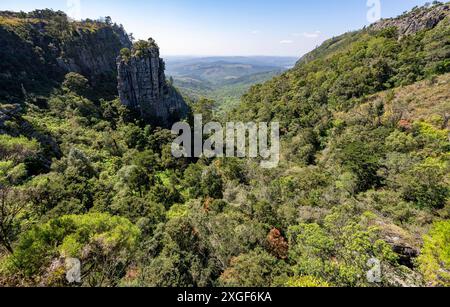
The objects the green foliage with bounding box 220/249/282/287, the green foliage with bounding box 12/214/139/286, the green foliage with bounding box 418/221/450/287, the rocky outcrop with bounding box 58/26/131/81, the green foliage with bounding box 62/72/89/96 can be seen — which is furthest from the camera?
the rocky outcrop with bounding box 58/26/131/81

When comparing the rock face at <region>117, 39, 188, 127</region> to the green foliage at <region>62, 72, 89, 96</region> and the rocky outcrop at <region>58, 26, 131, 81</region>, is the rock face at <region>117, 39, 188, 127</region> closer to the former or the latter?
the green foliage at <region>62, 72, 89, 96</region>

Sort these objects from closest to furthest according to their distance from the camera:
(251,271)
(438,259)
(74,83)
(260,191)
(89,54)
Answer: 1. (438,259)
2. (251,271)
3. (260,191)
4. (74,83)
5. (89,54)

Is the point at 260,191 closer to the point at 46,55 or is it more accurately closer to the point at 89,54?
the point at 46,55

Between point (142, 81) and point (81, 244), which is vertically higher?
point (142, 81)

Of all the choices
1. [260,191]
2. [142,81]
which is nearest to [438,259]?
[260,191]

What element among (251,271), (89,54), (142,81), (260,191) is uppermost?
(89,54)

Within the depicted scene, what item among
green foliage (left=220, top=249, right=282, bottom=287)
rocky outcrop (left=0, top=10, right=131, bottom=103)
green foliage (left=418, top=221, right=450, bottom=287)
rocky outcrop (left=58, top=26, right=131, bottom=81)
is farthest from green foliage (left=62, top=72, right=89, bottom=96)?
green foliage (left=418, top=221, right=450, bottom=287)

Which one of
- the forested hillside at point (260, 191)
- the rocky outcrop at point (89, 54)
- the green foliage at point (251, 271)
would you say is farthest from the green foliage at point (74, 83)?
the green foliage at point (251, 271)
